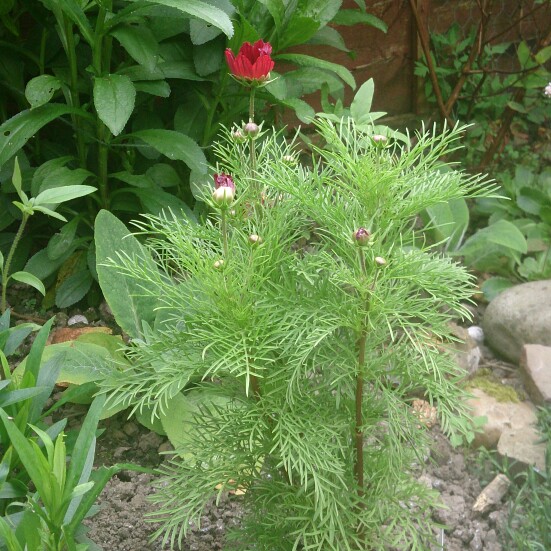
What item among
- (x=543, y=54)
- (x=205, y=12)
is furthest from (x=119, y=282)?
(x=543, y=54)

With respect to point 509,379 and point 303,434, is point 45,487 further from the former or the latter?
point 509,379

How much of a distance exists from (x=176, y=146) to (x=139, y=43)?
1.01 ft

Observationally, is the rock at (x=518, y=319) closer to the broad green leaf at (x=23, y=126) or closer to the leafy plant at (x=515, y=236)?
the leafy plant at (x=515, y=236)

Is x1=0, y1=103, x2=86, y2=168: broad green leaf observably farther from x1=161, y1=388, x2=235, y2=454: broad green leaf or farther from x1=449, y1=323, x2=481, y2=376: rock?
x1=449, y1=323, x2=481, y2=376: rock

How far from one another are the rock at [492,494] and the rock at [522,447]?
0.07m

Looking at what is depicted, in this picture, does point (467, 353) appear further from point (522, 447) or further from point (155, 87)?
point (155, 87)

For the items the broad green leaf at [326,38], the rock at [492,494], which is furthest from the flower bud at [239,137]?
the broad green leaf at [326,38]

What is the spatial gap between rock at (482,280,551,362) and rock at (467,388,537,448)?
282 mm

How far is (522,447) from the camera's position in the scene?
88.2 inches

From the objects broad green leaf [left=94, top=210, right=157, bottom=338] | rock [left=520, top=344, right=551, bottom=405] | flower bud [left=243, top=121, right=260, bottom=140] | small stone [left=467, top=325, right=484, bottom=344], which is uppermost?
flower bud [left=243, top=121, right=260, bottom=140]

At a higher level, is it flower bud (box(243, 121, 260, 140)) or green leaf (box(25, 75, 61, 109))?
flower bud (box(243, 121, 260, 140))

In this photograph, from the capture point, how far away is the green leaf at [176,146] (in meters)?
2.38

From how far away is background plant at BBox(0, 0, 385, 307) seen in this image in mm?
2297

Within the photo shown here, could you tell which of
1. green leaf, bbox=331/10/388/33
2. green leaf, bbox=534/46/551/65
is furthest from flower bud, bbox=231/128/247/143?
green leaf, bbox=534/46/551/65
